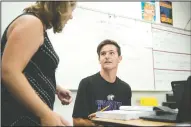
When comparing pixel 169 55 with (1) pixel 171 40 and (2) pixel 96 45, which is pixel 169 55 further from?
(2) pixel 96 45

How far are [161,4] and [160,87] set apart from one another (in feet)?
3.49

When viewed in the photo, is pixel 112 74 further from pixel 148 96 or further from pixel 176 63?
pixel 176 63

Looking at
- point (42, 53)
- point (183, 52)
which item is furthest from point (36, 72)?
point (183, 52)

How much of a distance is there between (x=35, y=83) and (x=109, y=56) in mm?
1143

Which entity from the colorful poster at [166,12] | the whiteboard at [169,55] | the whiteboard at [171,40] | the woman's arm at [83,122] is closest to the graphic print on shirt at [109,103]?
the woman's arm at [83,122]

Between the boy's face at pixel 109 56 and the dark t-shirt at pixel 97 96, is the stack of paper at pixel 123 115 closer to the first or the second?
the dark t-shirt at pixel 97 96

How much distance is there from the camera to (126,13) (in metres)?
2.51

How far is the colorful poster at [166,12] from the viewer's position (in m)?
2.84

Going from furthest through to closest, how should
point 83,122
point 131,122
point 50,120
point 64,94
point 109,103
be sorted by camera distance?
point 109,103 < point 83,122 < point 64,94 < point 131,122 < point 50,120

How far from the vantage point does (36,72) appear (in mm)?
749

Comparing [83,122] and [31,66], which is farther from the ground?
[31,66]

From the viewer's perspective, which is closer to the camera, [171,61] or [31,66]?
[31,66]

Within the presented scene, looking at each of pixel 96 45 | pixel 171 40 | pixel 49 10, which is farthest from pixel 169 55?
pixel 49 10

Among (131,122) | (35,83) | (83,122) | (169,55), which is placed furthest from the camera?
(169,55)
